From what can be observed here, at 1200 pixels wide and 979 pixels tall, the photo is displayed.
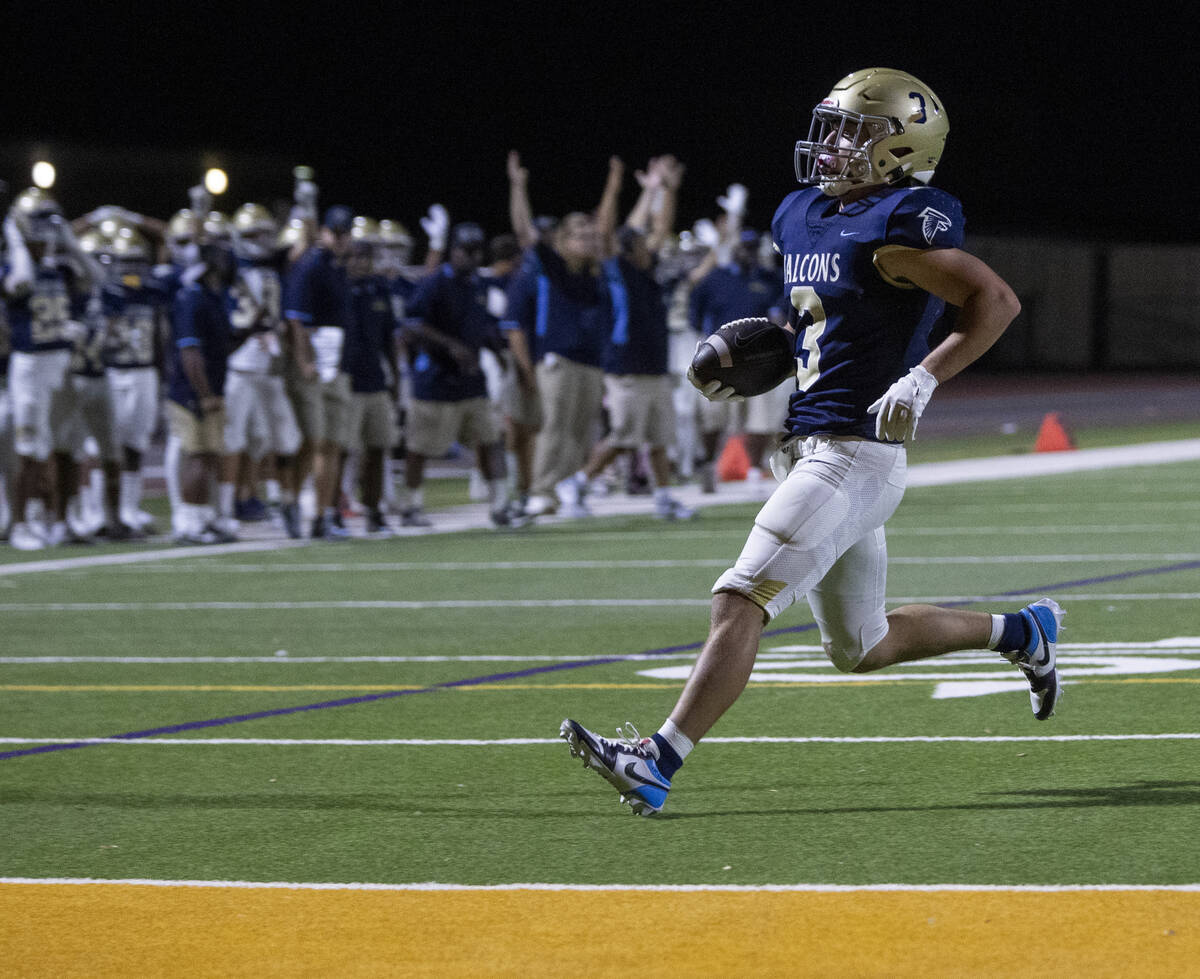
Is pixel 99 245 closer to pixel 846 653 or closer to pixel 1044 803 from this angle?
pixel 846 653

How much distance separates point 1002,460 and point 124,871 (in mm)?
15507

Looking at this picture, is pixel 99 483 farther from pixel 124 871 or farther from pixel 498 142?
pixel 498 142

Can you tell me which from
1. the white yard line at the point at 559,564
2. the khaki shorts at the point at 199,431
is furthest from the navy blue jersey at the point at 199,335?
the white yard line at the point at 559,564

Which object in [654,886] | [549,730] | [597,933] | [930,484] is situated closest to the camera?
[597,933]

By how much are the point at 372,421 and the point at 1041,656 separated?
27.1 ft

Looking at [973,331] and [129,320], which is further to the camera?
[129,320]

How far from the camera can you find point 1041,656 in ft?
18.1

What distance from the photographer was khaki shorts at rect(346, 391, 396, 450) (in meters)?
13.1

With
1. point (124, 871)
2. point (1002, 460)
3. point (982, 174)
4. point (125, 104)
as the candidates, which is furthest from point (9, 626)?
point (982, 174)

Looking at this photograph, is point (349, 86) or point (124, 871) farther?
point (349, 86)

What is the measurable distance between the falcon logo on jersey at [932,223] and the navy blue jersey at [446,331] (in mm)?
8795

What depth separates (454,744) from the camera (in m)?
6.06

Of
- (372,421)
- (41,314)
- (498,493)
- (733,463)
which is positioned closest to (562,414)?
(498,493)

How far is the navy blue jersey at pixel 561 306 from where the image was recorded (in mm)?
13688
